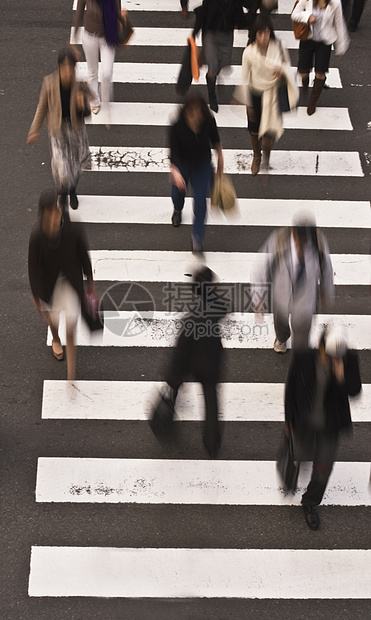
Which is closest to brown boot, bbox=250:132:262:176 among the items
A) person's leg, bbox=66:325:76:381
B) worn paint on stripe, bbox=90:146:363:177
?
worn paint on stripe, bbox=90:146:363:177

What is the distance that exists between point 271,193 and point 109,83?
2.60 metres

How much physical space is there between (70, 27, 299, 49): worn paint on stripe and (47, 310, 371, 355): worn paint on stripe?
5437mm

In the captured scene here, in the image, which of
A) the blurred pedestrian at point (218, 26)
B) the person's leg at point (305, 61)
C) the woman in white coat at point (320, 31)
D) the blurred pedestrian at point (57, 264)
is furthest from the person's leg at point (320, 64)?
the blurred pedestrian at point (57, 264)

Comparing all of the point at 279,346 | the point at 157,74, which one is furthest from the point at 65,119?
the point at 157,74

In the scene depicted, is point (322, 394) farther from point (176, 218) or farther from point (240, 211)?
point (240, 211)

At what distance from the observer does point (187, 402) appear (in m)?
8.23

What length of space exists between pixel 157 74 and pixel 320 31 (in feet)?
8.48

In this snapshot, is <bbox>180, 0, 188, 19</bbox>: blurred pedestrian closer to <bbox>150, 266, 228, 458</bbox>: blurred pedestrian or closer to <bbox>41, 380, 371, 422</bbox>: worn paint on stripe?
<bbox>41, 380, 371, 422</bbox>: worn paint on stripe

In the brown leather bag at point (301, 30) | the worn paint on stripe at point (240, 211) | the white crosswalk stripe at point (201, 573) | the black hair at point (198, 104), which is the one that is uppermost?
the brown leather bag at point (301, 30)

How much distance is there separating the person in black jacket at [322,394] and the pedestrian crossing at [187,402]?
884 millimetres

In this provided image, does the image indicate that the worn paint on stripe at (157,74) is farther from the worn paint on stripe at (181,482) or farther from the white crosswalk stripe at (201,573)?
the white crosswalk stripe at (201,573)

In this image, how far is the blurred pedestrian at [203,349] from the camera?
23.0 feet

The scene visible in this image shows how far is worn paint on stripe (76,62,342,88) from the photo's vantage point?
12344mm

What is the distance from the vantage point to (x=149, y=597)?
6.79 m
